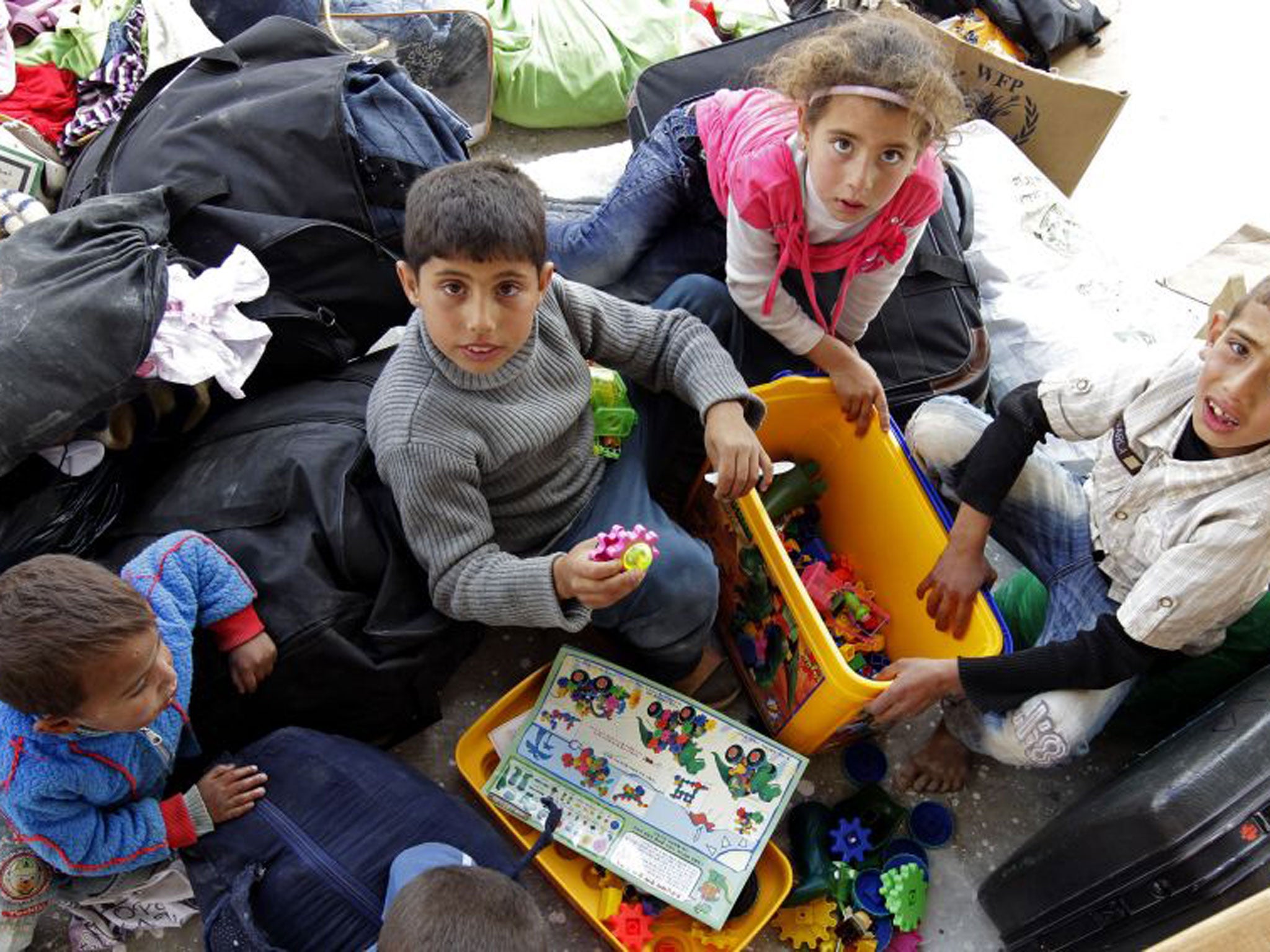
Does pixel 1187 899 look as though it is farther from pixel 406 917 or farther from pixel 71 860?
pixel 71 860

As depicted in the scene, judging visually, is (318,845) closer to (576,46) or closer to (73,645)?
(73,645)

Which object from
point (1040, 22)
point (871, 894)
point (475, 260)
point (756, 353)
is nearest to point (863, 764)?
point (871, 894)

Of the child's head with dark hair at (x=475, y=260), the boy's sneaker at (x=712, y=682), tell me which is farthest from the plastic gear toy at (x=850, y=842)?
the child's head with dark hair at (x=475, y=260)

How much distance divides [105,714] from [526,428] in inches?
21.2

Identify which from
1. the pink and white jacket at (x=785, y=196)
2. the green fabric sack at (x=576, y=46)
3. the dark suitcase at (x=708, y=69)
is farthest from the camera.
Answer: the green fabric sack at (x=576, y=46)

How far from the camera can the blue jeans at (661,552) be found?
1.27 metres

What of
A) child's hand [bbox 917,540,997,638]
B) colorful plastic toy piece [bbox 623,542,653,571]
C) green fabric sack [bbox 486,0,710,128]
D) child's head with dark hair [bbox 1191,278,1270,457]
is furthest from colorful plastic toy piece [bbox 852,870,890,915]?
green fabric sack [bbox 486,0,710,128]

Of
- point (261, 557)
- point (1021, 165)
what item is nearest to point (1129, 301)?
point (1021, 165)

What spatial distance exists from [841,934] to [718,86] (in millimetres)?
1391

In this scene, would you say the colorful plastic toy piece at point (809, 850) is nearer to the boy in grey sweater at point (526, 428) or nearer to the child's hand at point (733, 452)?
the boy in grey sweater at point (526, 428)

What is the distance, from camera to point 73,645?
3.01ft

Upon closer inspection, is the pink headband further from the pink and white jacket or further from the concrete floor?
the concrete floor

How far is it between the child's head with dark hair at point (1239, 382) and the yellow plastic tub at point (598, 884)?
726 mm

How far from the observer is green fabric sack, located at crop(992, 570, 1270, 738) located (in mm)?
1256
